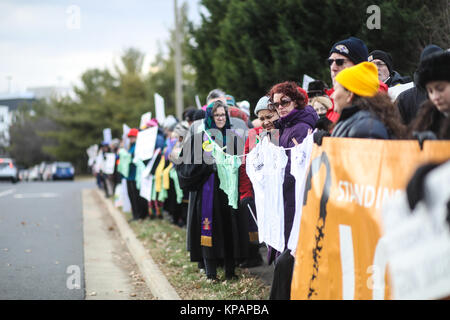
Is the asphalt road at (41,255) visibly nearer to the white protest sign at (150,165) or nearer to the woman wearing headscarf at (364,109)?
the white protest sign at (150,165)

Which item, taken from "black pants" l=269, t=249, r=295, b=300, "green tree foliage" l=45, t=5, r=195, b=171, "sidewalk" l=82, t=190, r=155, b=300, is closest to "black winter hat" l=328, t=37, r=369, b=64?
"black pants" l=269, t=249, r=295, b=300

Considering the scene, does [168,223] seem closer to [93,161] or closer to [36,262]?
[36,262]

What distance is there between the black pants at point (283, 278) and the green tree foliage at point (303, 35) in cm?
463

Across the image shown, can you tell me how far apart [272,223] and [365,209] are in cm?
193

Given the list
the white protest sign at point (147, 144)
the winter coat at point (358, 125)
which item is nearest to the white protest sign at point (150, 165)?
the white protest sign at point (147, 144)

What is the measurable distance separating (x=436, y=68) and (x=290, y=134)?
195 centimetres

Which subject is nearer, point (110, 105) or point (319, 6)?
point (319, 6)

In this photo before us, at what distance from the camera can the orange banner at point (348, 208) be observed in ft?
9.10

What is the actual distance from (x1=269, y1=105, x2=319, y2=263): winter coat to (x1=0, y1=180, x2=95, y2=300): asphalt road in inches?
114

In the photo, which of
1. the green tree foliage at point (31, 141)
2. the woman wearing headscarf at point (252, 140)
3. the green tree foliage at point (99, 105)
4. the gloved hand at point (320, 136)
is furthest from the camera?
the green tree foliage at point (31, 141)

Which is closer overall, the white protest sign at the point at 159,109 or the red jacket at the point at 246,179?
the red jacket at the point at 246,179
